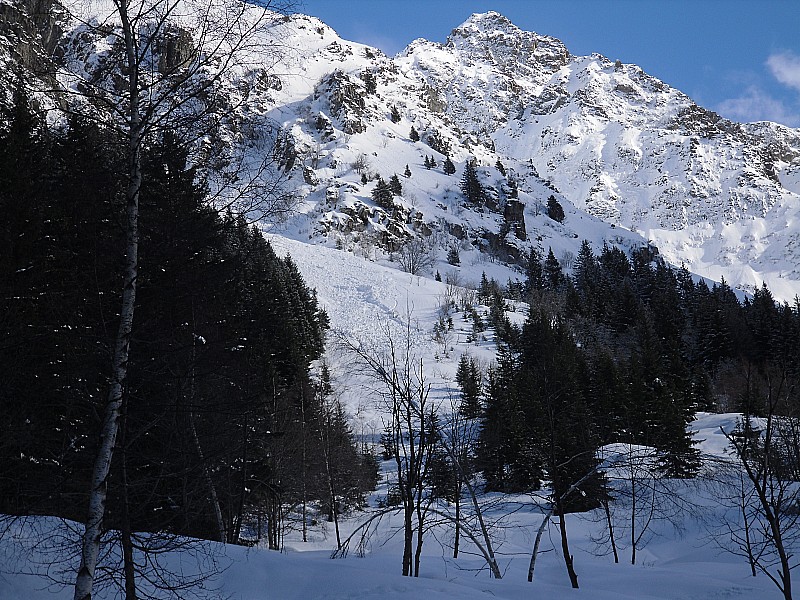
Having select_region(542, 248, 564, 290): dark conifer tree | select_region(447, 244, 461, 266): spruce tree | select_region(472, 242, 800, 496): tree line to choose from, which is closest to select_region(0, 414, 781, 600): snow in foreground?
select_region(472, 242, 800, 496): tree line

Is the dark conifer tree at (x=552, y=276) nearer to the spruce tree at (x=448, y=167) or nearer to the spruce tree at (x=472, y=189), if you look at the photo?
the spruce tree at (x=472, y=189)

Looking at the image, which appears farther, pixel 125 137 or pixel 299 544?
pixel 299 544

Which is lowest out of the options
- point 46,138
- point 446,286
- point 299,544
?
point 299,544

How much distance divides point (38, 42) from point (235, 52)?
181 cm

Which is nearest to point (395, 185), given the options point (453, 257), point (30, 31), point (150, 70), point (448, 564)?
point (453, 257)

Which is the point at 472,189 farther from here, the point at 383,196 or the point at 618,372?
the point at 618,372

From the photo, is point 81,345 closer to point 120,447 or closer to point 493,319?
point 120,447

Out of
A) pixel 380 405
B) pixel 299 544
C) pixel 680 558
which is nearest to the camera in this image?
pixel 380 405

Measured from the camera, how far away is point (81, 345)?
5.82 metres

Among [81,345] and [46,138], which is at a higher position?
[46,138]

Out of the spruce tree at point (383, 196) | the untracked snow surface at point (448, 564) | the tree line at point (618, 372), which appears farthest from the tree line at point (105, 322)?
the spruce tree at point (383, 196)

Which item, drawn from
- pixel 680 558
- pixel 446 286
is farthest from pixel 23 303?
pixel 446 286

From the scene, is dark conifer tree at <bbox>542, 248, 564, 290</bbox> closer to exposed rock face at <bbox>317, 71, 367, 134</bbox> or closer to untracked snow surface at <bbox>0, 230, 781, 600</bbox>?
untracked snow surface at <bbox>0, 230, 781, 600</bbox>

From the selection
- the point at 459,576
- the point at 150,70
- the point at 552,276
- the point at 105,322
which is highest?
the point at 552,276
